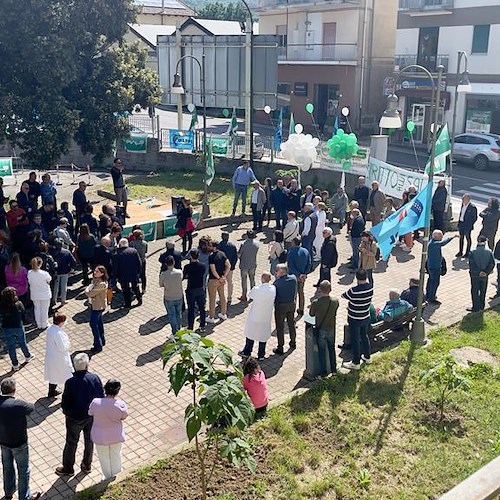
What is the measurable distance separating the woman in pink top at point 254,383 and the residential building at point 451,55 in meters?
28.3

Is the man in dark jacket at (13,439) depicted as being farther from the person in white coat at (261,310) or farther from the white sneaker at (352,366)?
the white sneaker at (352,366)

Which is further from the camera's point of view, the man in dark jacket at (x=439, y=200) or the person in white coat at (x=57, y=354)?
the man in dark jacket at (x=439, y=200)

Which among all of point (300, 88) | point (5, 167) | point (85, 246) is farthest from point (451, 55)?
point (85, 246)

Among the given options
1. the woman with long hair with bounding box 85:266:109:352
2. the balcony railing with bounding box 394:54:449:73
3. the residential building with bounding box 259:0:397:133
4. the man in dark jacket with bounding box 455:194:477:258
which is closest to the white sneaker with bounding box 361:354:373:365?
the woman with long hair with bounding box 85:266:109:352

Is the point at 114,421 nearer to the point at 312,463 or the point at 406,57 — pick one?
the point at 312,463

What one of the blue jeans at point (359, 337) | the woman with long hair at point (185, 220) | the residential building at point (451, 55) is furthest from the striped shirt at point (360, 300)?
the residential building at point (451, 55)

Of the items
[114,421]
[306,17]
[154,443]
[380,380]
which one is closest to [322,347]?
[380,380]

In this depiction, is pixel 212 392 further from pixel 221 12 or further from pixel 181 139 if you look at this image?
pixel 221 12

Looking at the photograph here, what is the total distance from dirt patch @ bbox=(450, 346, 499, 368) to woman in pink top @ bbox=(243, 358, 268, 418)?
3628mm

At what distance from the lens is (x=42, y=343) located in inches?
460

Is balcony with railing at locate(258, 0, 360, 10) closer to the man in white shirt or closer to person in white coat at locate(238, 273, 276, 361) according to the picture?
the man in white shirt

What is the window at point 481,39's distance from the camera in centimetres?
3466

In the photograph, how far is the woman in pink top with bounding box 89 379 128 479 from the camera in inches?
289

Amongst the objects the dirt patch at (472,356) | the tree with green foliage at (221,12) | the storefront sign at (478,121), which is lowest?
the dirt patch at (472,356)
